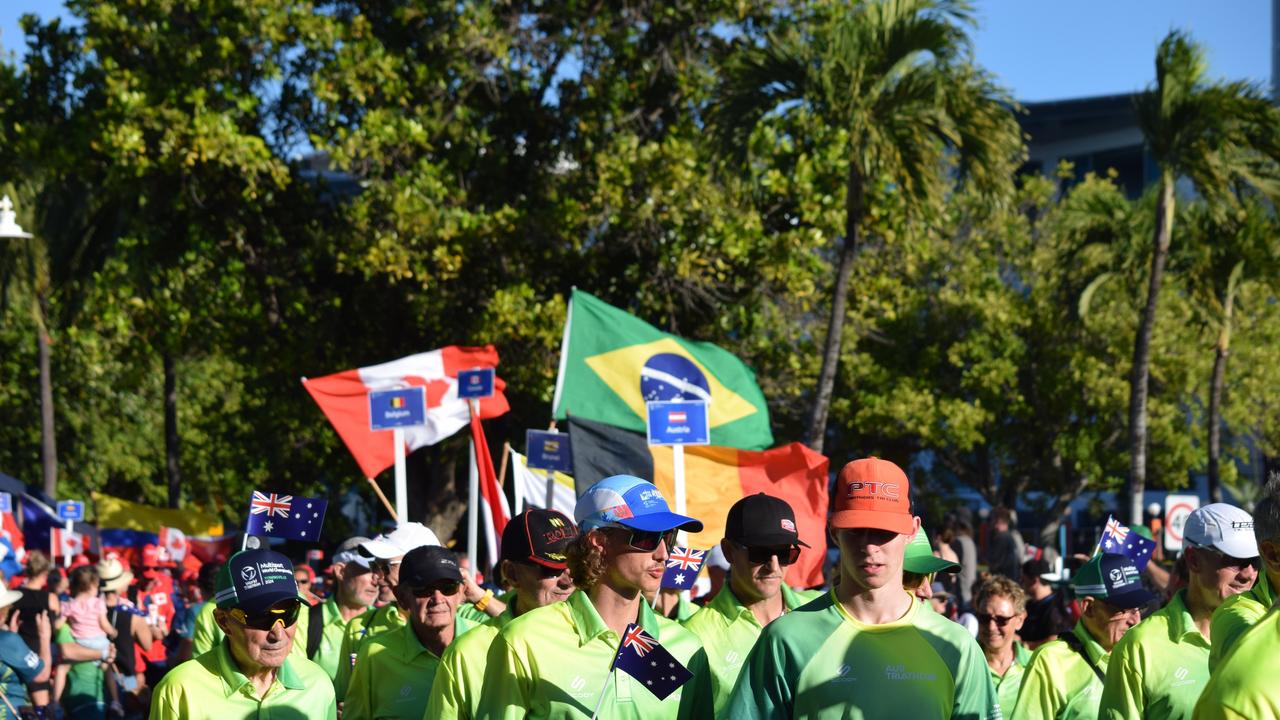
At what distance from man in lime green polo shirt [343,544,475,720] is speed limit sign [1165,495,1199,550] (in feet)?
38.5

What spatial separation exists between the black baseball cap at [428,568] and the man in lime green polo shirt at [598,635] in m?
1.92

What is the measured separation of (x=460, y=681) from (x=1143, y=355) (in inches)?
611

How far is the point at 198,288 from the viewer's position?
19438 mm

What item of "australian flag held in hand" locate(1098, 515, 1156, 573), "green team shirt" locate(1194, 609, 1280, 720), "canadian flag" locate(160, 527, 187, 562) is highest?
"green team shirt" locate(1194, 609, 1280, 720)

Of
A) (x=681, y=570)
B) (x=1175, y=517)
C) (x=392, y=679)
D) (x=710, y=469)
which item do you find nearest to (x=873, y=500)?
(x=392, y=679)

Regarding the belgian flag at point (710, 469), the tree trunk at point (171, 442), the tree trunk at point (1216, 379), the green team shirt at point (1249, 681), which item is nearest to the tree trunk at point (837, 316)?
the belgian flag at point (710, 469)

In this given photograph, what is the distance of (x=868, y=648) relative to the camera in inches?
159

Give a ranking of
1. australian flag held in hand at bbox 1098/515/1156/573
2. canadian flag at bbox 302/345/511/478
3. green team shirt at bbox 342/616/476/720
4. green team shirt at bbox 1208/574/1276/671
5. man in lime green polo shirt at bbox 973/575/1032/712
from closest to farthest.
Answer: green team shirt at bbox 1208/574/1276/671, green team shirt at bbox 342/616/476/720, man in lime green polo shirt at bbox 973/575/1032/712, australian flag held in hand at bbox 1098/515/1156/573, canadian flag at bbox 302/345/511/478

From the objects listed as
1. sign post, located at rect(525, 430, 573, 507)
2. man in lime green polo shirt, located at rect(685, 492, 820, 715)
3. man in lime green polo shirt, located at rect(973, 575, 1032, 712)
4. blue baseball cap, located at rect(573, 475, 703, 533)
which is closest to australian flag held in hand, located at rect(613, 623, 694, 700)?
blue baseball cap, located at rect(573, 475, 703, 533)

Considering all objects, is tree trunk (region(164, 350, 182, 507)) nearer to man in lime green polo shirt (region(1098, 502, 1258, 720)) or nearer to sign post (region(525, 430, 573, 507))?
sign post (region(525, 430, 573, 507))

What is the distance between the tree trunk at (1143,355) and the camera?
18188mm

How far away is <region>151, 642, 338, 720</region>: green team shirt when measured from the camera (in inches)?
215

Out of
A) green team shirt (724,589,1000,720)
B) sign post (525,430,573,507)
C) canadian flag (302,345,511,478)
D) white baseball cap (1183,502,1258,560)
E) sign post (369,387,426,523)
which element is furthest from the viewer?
canadian flag (302,345,511,478)

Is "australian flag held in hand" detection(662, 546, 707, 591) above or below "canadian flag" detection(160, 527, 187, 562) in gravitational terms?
above
